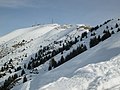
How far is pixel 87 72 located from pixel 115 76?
336cm

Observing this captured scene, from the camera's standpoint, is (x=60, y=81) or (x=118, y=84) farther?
(x=60, y=81)

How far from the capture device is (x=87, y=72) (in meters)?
30.7

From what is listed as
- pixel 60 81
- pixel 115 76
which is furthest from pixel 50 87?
pixel 115 76

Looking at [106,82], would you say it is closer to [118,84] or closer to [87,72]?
[118,84]

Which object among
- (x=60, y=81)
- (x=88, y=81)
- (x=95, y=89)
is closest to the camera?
(x=95, y=89)

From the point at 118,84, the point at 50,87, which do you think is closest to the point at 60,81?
the point at 50,87

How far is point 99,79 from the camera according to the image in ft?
91.5

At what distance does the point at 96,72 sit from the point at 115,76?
256cm

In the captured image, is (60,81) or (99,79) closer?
(99,79)

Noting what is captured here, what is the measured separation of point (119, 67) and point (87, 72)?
3383 mm

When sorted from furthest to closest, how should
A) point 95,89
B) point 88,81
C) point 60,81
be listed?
point 60,81 < point 88,81 < point 95,89

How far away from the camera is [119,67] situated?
30.8 m

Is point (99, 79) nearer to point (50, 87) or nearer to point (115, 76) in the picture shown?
point (115, 76)

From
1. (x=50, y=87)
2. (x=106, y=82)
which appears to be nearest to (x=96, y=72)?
(x=106, y=82)
